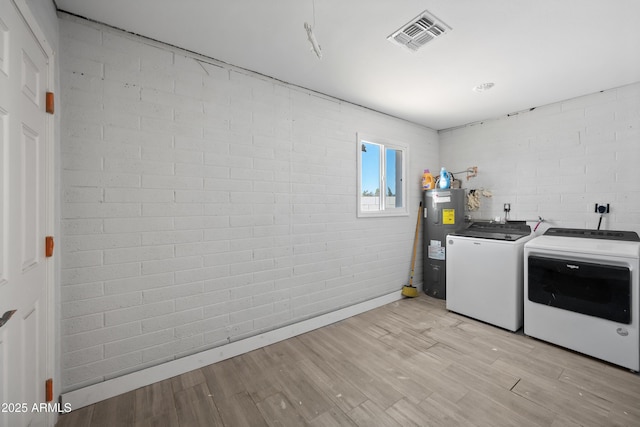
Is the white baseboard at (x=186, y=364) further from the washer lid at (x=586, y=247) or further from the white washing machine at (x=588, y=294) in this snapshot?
the washer lid at (x=586, y=247)

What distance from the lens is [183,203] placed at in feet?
6.78

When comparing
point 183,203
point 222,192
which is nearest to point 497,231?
point 222,192

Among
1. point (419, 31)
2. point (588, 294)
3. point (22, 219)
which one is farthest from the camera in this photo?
point (588, 294)

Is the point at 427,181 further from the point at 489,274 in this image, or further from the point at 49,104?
the point at 49,104

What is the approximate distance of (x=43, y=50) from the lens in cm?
140

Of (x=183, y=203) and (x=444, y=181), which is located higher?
(x=444, y=181)

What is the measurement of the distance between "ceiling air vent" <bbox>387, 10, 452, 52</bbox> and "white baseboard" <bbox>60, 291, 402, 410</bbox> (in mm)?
2688

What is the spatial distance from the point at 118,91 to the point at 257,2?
1.17m

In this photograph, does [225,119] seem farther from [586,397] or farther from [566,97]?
[566,97]

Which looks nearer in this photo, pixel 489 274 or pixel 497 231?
pixel 489 274

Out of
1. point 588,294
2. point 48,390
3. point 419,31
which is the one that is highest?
point 419,31

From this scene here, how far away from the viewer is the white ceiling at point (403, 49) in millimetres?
1632

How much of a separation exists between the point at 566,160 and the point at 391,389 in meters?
3.35

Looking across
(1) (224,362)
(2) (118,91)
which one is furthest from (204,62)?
(1) (224,362)
